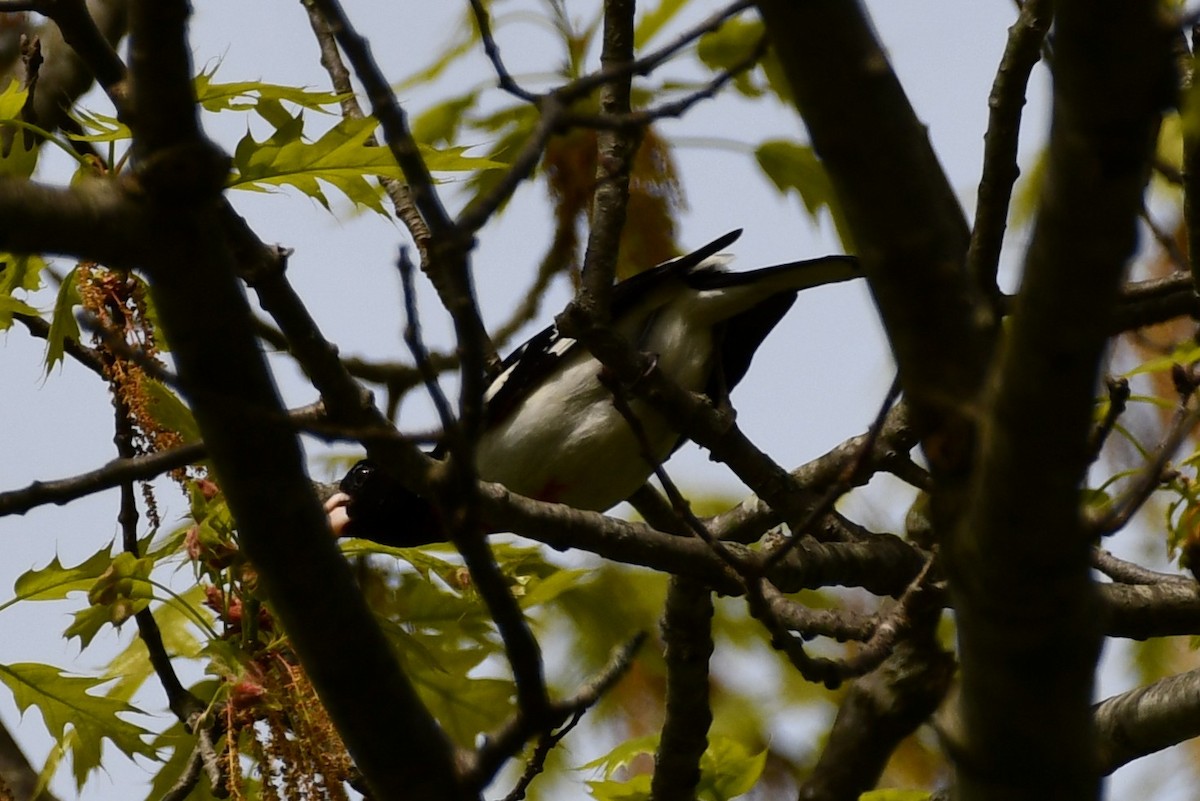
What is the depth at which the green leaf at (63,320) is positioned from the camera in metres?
2.71

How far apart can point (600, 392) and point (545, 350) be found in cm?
29

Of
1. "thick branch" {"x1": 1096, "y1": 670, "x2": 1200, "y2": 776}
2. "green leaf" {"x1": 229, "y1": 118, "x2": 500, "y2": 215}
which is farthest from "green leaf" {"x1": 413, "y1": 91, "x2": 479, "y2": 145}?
"thick branch" {"x1": 1096, "y1": 670, "x2": 1200, "y2": 776}

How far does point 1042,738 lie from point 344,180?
1.68 meters

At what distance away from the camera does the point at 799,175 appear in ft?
12.1

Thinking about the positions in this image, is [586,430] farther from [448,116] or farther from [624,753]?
[624,753]

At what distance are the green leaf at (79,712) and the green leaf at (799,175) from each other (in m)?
2.01

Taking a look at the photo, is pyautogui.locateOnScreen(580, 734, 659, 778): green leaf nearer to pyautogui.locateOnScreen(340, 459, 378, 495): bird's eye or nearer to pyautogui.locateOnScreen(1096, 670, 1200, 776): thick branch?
pyautogui.locateOnScreen(1096, 670, 1200, 776): thick branch

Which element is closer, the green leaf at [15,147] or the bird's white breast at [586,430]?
the green leaf at [15,147]

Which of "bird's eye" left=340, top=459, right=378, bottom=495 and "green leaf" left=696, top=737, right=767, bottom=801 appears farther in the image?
"bird's eye" left=340, top=459, right=378, bottom=495

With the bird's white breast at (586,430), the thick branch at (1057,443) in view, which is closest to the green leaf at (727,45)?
the bird's white breast at (586,430)

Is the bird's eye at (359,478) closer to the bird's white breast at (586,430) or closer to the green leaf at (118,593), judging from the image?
the bird's white breast at (586,430)

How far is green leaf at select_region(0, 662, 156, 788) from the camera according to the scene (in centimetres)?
277

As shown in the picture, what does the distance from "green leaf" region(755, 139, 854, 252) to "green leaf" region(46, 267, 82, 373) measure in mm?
1759

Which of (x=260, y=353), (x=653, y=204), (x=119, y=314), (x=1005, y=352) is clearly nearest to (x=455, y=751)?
(x=260, y=353)
